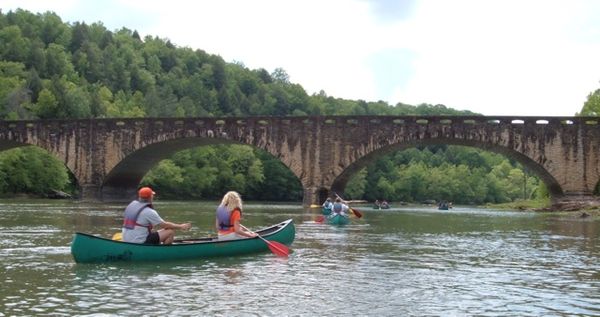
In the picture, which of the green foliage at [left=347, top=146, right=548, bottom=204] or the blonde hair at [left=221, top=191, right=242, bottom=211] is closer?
the blonde hair at [left=221, top=191, right=242, bottom=211]

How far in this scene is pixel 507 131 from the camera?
165 feet

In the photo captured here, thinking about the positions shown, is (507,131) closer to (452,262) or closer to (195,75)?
(452,262)

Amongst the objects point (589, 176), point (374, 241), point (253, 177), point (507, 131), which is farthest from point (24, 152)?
point (374, 241)

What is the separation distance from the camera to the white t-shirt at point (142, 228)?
1590 cm

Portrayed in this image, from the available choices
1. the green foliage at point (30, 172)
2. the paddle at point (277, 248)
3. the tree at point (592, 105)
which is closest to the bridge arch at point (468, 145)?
the tree at point (592, 105)

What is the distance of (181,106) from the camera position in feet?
464

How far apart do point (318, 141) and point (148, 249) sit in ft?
126

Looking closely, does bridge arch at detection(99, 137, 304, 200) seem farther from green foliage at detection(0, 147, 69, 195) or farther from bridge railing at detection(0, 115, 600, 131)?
green foliage at detection(0, 147, 69, 195)

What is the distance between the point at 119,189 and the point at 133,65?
95.5m

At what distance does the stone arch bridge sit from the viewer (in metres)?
49.8

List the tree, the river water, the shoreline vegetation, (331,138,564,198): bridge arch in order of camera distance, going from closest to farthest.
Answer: the river water → (331,138,564,198): bridge arch → the tree → the shoreline vegetation

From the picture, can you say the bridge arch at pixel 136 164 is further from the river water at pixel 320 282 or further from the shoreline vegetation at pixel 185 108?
the river water at pixel 320 282

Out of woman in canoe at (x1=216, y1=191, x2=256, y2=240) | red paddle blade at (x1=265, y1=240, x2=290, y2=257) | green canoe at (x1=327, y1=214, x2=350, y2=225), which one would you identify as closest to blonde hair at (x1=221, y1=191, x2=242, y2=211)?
woman in canoe at (x1=216, y1=191, x2=256, y2=240)

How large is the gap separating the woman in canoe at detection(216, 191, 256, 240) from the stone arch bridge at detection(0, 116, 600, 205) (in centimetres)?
3486
